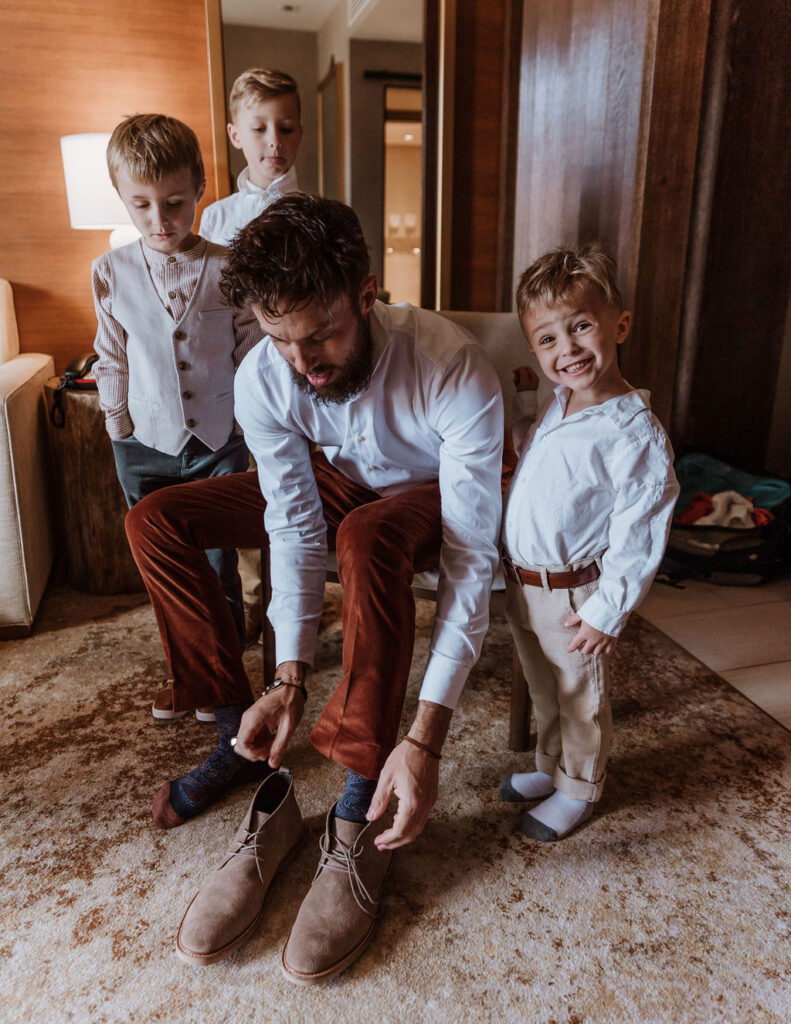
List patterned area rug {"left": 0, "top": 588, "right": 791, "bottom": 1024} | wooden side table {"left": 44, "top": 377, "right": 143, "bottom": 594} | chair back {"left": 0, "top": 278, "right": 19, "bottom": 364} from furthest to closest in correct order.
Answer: chair back {"left": 0, "top": 278, "right": 19, "bottom": 364} → wooden side table {"left": 44, "top": 377, "right": 143, "bottom": 594} → patterned area rug {"left": 0, "top": 588, "right": 791, "bottom": 1024}

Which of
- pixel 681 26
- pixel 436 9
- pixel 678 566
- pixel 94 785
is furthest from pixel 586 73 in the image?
pixel 94 785

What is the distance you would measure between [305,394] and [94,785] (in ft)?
2.66

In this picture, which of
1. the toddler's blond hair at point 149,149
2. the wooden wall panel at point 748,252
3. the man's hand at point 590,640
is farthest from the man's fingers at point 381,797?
the wooden wall panel at point 748,252

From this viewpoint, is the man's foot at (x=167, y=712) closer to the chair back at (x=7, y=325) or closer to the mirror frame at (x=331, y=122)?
the chair back at (x=7, y=325)

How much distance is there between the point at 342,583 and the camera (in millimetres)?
1078

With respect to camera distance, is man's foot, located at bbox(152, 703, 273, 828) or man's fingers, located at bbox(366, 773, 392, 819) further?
man's foot, located at bbox(152, 703, 273, 828)

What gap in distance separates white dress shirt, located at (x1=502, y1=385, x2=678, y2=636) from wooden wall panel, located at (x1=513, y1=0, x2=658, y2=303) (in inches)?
45.3

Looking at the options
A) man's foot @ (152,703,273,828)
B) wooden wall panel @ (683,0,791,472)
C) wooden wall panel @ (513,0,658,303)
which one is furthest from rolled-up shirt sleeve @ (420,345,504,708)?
wooden wall panel @ (683,0,791,472)

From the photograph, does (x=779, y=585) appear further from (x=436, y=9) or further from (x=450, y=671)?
(x=436, y=9)

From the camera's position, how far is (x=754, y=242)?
2.22 m

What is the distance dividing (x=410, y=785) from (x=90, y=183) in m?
2.06

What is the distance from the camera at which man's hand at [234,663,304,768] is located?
104 cm

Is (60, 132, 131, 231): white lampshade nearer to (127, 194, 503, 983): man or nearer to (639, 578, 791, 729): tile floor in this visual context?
(127, 194, 503, 983): man

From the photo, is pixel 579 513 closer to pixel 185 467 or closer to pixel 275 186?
pixel 185 467
